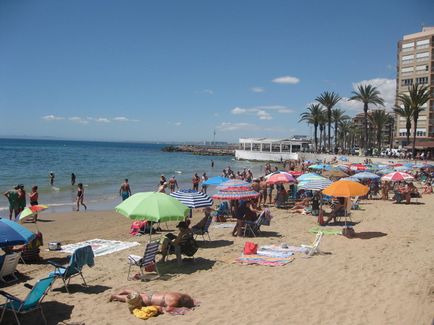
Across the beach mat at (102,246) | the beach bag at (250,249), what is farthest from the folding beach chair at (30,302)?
the beach bag at (250,249)

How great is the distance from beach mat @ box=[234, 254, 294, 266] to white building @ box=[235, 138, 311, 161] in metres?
65.6

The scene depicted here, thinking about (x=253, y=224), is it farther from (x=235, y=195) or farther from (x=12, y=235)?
(x=12, y=235)

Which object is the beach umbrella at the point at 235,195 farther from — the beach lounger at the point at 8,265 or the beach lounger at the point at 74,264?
the beach lounger at the point at 8,265

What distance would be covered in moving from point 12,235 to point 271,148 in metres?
79.1

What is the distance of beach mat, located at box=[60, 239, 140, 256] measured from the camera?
10570 mm

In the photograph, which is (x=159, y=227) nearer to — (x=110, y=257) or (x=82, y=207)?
(x=110, y=257)

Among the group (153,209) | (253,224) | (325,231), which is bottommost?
(325,231)

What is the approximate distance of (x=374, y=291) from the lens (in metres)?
7.21

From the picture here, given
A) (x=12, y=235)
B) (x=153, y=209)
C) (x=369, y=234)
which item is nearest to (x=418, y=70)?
(x=369, y=234)

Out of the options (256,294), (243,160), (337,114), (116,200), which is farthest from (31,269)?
(243,160)

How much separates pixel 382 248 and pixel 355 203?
7.65 m

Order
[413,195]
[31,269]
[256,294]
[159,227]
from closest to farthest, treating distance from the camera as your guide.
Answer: [256,294], [31,269], [159,227], [413,195]

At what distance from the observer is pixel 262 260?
9281mm

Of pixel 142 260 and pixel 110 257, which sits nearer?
pixel 142 260
